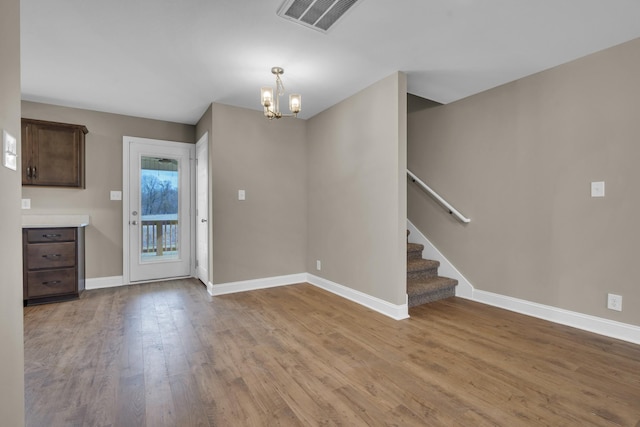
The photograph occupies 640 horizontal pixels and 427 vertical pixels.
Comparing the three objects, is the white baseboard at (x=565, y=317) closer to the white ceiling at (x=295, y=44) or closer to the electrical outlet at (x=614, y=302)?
the electrical outlet at (x=614, y=302)

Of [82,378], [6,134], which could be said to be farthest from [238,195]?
[6,134]

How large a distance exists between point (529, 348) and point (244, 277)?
309 cm

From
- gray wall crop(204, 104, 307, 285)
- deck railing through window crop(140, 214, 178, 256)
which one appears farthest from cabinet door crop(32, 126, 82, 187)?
gray wall crop(204, 104, 307, 285)

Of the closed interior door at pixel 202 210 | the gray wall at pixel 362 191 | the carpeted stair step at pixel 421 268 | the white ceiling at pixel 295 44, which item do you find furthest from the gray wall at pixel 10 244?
the carpeted stair step at pixel 421 268

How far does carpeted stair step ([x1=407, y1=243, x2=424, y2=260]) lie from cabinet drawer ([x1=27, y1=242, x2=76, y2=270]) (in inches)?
160

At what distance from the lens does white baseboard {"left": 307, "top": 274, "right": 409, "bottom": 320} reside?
296 centimetres

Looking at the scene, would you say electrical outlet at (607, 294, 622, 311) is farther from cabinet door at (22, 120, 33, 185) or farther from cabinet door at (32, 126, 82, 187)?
cabinet door at (22, 120, 33, 185)

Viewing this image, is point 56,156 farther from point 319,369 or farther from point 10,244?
point 319,369

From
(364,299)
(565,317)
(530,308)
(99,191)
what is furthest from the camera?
(99,191)

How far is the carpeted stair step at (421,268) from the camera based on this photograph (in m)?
3.64

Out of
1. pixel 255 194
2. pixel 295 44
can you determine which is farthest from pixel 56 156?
pixel 295 44

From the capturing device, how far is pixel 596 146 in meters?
2.57

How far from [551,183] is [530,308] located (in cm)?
123

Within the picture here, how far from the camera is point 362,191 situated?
3414mm
